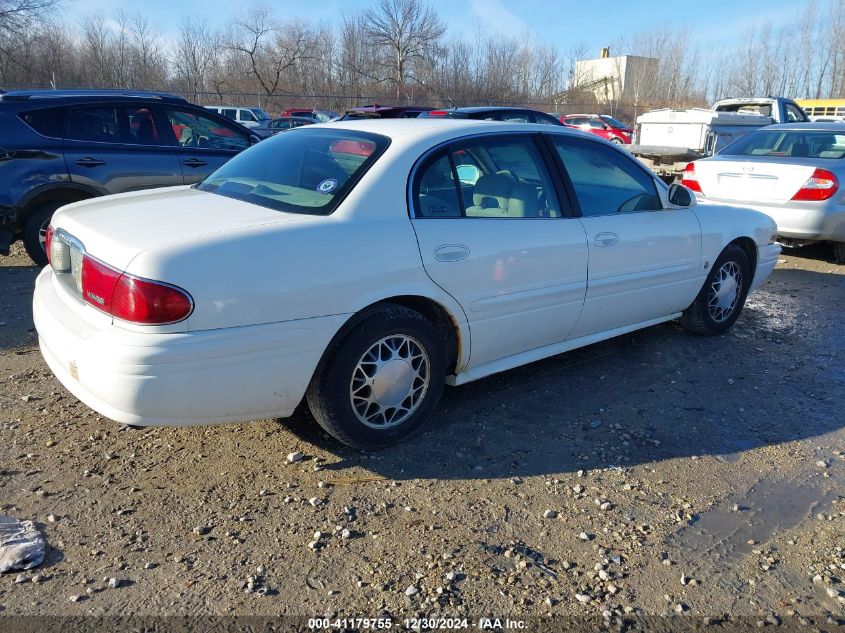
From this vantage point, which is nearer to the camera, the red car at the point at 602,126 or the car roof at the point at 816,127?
the car roof at the point at 816,127

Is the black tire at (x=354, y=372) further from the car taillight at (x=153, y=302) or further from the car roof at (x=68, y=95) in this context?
the car roof at (x=68, y=95)

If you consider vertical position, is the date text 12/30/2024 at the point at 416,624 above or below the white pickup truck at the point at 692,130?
below

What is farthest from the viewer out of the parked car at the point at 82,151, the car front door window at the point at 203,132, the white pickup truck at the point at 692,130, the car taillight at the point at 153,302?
the white pickup truck at the point at 692,130

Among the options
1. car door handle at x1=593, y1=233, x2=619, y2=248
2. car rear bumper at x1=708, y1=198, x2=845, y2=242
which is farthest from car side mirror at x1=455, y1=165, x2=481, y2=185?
car rear bumper at x1=708, y1=198, x2=845, y2=242

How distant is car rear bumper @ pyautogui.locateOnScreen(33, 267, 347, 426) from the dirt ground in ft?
1.42

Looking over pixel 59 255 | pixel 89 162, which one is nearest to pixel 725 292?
pixel 59 255

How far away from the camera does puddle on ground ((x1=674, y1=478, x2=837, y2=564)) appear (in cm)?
274

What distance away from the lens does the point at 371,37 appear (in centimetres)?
4703

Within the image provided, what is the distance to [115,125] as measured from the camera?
21.5ft

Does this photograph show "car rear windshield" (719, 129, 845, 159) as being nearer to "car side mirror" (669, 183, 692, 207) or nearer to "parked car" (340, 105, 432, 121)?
"car side mirror" (669, 183, 692, 207)

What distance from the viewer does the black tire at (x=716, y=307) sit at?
502cm

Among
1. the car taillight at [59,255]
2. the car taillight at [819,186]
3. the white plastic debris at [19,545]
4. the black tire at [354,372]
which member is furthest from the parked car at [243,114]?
the white plastic debris at [19,545]

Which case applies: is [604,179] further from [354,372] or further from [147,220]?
[147,220]

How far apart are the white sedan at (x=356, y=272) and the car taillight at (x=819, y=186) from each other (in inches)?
141
